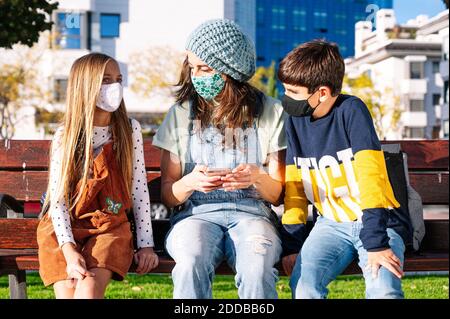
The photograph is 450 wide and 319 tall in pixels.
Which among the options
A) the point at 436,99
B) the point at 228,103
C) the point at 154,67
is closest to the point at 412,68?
the point at 436,99

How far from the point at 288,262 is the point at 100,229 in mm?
751

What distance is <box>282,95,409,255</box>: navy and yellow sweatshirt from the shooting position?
10.1ft

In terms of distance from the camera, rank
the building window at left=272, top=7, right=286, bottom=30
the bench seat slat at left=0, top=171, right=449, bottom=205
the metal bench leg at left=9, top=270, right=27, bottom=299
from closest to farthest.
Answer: the metal bench leg at left=9, top=270, right=27, bottom=299, the bench seat slat at left=0, top=171, right=449, bottom=205, the building window at left=272, top=7, right=286, bottom=30

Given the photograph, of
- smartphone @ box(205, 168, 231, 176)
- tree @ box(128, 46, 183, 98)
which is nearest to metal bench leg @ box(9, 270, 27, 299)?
smartphone @ box(205, 168, 231, 176)

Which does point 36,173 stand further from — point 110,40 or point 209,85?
point 110,40

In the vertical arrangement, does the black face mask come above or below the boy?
above

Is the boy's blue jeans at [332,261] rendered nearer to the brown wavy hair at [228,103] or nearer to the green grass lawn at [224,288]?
the brown wavy hair at [228,103]

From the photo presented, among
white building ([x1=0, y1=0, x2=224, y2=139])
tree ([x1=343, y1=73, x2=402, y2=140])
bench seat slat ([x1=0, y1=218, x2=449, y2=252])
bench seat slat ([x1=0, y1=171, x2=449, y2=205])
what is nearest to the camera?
bench seat slat ([x1=0, y1=218, x2=449, y2=252])

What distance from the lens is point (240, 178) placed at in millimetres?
3227

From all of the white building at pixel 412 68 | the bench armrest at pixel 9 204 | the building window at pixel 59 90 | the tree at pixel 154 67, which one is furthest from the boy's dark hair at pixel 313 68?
the white building at pixel 412 68

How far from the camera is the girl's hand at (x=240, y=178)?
3.21 m

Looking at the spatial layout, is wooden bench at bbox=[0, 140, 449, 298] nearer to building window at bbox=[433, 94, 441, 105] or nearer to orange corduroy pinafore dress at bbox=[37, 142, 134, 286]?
orange corduroy pinafore dress at bbox=[37, 142, 134, 286]
